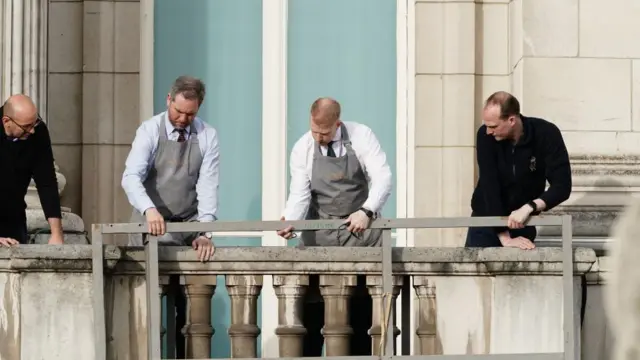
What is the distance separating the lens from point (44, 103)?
15547mm

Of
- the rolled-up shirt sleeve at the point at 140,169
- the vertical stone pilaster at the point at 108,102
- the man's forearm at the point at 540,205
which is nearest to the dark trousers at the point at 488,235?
the man's forearm at the point at 540,205

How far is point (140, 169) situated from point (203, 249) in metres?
0.67

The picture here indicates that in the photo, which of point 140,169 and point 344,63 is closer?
point 140,169

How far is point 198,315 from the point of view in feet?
43.9

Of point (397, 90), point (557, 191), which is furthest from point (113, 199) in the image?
point (557, 191)

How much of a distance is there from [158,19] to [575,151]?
3.63m

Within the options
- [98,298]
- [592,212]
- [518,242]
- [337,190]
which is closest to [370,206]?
[337,190]

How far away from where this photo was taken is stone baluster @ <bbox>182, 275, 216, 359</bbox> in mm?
13359

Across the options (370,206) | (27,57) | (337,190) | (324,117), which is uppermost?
(27,57)

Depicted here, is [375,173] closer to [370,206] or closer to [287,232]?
[370,206]

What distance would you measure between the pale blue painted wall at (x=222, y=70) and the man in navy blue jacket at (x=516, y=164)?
147 inches

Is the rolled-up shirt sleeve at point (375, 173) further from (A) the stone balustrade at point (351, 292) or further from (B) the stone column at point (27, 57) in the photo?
(B) the stone column at point (27, 57)

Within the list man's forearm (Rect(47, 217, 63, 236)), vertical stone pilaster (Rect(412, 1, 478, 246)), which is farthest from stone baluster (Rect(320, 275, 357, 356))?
vertical stone pilaster (Rect(412, 1, 478, 246))

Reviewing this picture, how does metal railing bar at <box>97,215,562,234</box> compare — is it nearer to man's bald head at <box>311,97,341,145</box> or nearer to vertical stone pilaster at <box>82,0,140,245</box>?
man's bald head at <box>311,97,341,145</box>
